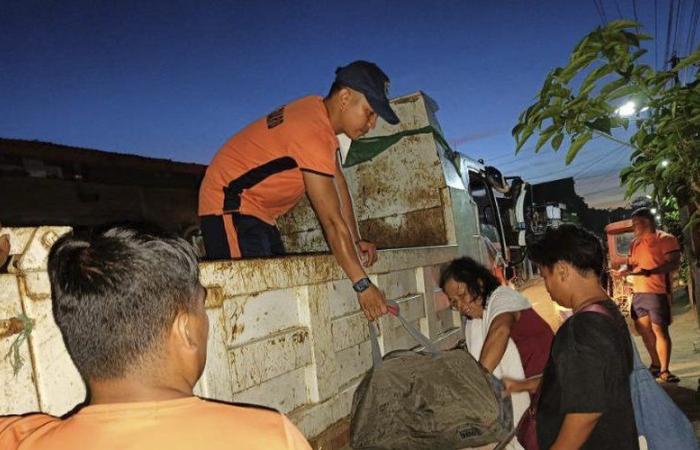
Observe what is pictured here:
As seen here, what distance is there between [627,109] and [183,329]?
4.74 ft

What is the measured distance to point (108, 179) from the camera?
536 centimetres

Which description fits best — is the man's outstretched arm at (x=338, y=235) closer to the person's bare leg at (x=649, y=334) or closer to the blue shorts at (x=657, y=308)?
the blue shorts at (x=657, y=308)

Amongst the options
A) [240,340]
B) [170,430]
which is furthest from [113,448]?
[240,340]

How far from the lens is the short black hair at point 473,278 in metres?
2.80

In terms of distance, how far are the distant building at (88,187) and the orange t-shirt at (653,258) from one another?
5.29 m

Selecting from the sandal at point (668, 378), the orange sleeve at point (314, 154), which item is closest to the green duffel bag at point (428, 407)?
the orange sleeve at point (314, 154)

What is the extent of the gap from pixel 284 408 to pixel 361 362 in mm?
591

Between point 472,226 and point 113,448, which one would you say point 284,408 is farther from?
point 472,226

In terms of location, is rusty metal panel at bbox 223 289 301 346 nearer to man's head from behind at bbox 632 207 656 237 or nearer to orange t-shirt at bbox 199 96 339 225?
orange t-shirt at bbox 199 96 339 225

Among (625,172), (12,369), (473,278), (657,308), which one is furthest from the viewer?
(657,308)

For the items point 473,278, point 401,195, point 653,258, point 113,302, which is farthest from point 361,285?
point 653,258

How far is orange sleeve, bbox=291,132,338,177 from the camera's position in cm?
221

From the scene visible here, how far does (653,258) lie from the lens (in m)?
5.36

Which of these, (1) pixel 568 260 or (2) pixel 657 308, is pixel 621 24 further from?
(2) pixel 657 308
